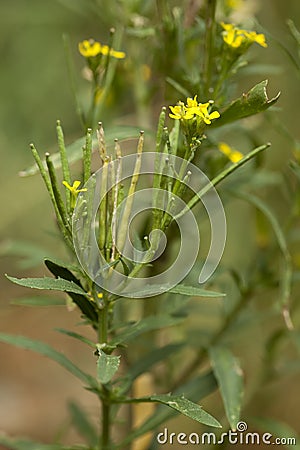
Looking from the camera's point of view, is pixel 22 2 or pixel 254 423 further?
pixel 22 2

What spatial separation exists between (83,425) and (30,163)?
1.49 meters

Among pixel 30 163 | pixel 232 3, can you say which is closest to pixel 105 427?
pixel 232 3

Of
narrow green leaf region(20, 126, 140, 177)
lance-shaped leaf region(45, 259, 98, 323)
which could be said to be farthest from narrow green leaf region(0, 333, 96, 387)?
narrow green leaf region(20, 126, 140, 177)

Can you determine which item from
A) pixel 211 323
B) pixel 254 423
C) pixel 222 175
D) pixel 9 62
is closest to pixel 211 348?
pixel 254 423

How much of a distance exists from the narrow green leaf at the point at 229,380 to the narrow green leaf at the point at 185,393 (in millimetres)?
58

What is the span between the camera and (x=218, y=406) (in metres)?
2.06

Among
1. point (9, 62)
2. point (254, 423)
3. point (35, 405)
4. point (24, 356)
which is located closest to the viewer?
point (254, 423)

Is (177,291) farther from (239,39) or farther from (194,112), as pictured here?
(239,39)

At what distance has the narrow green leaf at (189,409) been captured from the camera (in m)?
0.84

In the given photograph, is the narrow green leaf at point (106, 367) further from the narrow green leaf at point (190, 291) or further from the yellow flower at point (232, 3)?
the yellow flower at point (232, 3)

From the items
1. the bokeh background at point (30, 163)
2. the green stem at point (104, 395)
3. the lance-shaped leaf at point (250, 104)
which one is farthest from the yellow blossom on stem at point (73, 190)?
the bokeh background at point (30, 163)

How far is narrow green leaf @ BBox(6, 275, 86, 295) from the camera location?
31.9 inches

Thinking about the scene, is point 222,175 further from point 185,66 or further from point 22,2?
point 22,2

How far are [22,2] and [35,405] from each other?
1.59 meters
